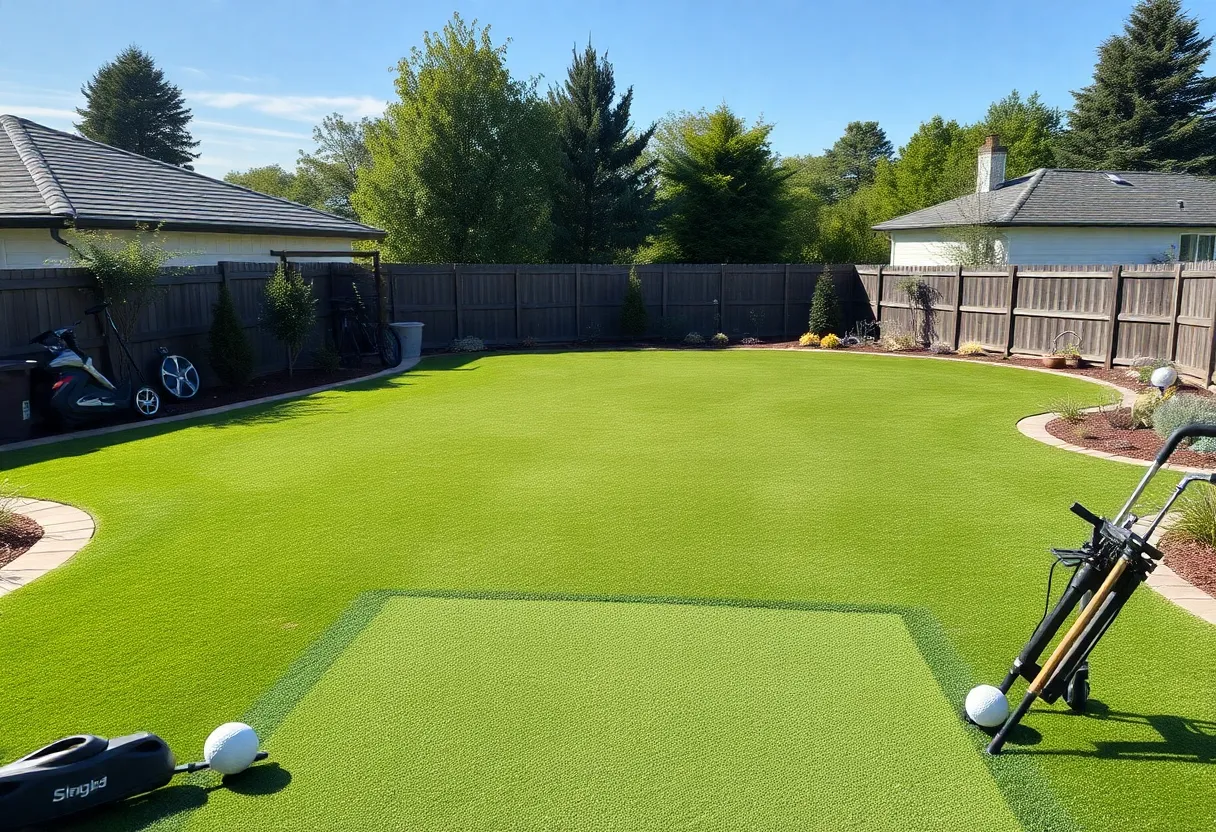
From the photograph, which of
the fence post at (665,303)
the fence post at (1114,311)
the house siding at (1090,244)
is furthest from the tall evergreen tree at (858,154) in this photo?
the fence post at (1114,311)

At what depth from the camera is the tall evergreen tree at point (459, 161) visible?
26.0 metres

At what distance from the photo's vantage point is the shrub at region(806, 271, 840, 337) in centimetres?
2039

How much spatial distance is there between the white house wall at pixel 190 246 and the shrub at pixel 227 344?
6.57 feet

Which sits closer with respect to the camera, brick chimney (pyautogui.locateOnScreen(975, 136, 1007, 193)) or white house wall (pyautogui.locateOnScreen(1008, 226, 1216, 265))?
white house wall (pyautogui.locateOnScreen(1008, 226, 1216, 265))

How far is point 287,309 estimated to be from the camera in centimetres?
1368

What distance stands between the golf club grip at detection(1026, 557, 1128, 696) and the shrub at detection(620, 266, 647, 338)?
17.8 meters

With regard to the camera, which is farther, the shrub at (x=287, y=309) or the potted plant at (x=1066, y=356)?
the potted plant at (x=1066, y=356)

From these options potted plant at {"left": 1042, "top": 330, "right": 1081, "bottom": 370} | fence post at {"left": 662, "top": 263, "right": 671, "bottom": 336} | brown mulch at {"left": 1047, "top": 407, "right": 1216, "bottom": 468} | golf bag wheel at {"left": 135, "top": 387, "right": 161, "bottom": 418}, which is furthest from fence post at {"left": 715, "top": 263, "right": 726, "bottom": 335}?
golf bag wheel at {"left": 135, "top": 387, "right": 161, "bottom": 418}

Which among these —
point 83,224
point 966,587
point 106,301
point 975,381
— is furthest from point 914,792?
point 83,224

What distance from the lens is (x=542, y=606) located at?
15.3 feet

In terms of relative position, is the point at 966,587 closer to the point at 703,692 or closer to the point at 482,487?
the point at 703,692

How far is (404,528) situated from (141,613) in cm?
180

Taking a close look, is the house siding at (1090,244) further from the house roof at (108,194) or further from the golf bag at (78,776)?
the golf bag at (78,776)

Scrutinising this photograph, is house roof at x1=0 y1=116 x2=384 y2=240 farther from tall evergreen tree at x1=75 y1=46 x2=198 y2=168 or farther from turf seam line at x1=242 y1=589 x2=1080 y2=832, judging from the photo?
tall evergreen tree at x1=75 y1=46 x2=198 y2=168
